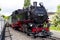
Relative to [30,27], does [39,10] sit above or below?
above

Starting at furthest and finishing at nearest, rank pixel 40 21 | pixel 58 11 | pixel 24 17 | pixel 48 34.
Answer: pixel 58 11
pixel 24 17
pixel 40 21
pixel 48 34

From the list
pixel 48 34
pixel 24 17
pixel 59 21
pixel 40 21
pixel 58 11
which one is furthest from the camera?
pixel 58 11

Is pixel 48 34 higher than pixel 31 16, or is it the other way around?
pixel 31 16

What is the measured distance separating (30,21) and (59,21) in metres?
28.6

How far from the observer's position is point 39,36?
23297mm

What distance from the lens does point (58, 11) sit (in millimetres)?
57688

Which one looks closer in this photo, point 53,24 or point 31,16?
point 31,16

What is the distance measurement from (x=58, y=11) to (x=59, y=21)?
6.38 meters

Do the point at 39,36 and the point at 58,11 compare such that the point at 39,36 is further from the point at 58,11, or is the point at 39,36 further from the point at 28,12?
the point at 58,11

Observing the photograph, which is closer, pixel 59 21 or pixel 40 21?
pixel 40 21

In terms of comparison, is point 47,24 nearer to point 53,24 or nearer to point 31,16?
point 31,16

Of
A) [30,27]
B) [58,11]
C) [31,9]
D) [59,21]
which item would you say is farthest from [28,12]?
[58,11]

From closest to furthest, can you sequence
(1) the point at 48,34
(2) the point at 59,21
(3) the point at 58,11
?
(1) the point at 48,34 → (2) the point at 59,21 → (3) the point at 58,11

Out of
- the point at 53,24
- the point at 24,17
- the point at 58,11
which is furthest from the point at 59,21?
the point at 24,17
